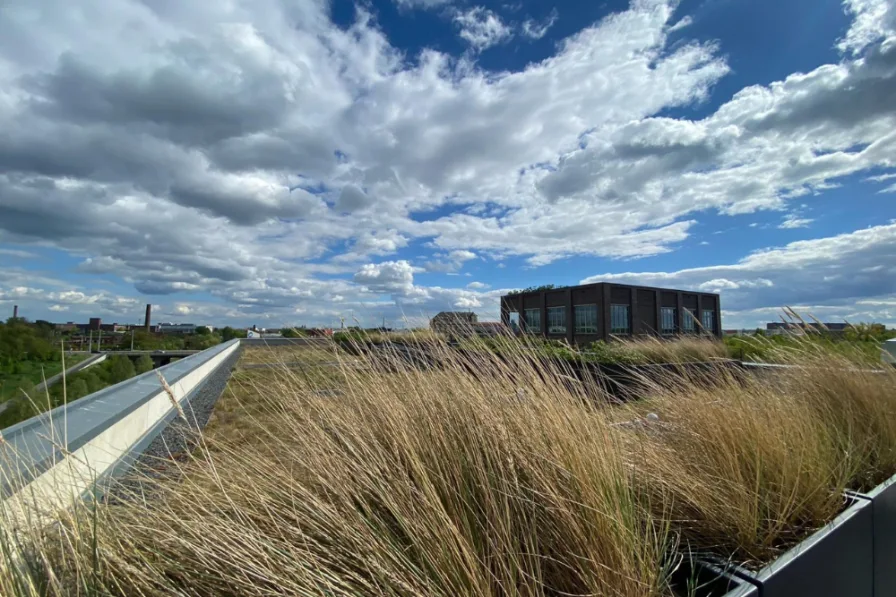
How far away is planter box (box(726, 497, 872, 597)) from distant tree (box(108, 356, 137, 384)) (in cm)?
942

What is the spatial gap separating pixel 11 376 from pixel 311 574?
804 cm

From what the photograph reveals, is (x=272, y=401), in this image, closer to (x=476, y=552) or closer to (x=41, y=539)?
(x=41, y=539)

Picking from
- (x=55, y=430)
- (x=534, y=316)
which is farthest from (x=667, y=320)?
(x=55, y=430)

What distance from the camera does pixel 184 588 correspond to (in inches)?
43.9

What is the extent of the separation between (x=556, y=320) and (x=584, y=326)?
256cm

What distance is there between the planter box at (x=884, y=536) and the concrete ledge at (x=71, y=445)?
3473 millimetres

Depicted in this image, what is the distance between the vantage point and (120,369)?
27.1 feet

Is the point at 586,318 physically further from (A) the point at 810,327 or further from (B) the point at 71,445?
(B) the point at 71,445

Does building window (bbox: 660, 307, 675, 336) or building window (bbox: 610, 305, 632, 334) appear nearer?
building window (bbox: 610, 305, 632, 334)

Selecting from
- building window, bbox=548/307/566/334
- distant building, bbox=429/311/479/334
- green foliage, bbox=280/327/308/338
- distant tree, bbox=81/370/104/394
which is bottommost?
distant tree, bbox=81/370/104/394

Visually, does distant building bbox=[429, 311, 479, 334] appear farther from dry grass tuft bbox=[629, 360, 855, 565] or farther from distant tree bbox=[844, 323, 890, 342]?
distant tree bbox=[844, 323, 890, 342]

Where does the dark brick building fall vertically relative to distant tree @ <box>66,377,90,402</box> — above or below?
above

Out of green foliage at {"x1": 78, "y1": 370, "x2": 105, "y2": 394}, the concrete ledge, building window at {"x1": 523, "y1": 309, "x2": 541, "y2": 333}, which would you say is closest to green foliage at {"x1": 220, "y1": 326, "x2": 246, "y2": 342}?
building window at {"x1": 523, "y1": 309, "x2": 541, "y2": 333}

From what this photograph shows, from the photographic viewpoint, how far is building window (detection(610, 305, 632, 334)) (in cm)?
2945
